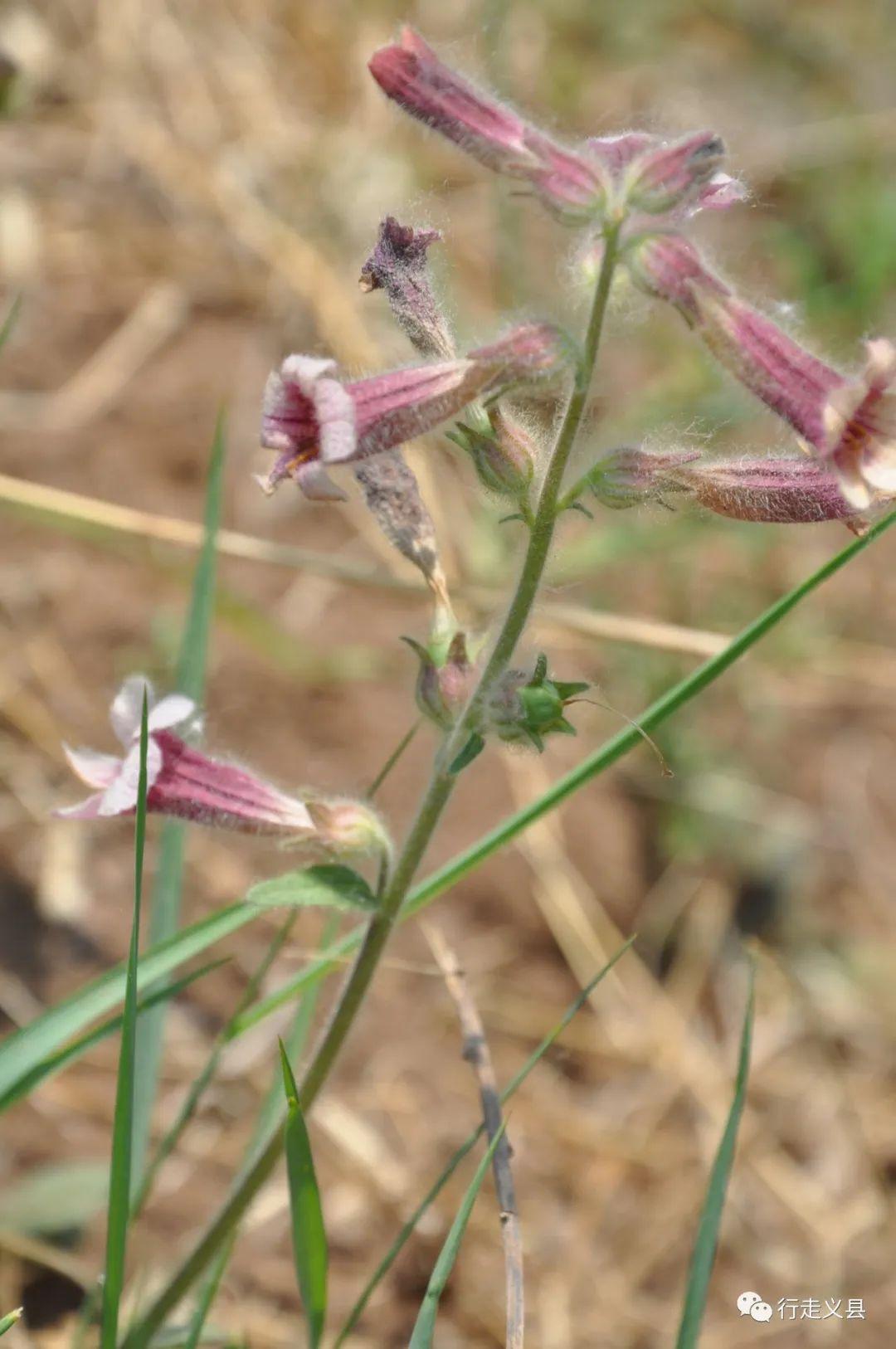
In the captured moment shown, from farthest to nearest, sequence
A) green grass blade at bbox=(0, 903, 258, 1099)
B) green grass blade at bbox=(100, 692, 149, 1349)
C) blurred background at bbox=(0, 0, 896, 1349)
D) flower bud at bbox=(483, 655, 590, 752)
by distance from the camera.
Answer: blurred background at bbox=(0, 0, 896, 1349)
green grass blade at bbox=(0, 903, 258, 1099)
flower bud at bbox=(483, 655, 590, 752)
green grass blade at bbox=(100, 692, 149, 1349)

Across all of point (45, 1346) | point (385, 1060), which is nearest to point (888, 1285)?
point (385, 1060)

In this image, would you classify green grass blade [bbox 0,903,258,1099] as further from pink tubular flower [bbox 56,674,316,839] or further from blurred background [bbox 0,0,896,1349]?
blurred background [bbox 0,0,896,1349]

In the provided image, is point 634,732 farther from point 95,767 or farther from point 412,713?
point 412,713

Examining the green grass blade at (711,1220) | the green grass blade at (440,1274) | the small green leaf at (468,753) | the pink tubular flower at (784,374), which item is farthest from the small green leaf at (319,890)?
the pink tubular flower at (784,374)

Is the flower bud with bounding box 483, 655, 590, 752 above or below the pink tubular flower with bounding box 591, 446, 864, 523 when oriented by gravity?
below

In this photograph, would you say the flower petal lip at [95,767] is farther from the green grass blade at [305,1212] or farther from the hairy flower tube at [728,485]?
the hairy flower tube at [728,485]

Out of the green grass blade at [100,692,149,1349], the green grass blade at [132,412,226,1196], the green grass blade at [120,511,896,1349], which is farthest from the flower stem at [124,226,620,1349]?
the green grass blade at [100,692,149,1349]
